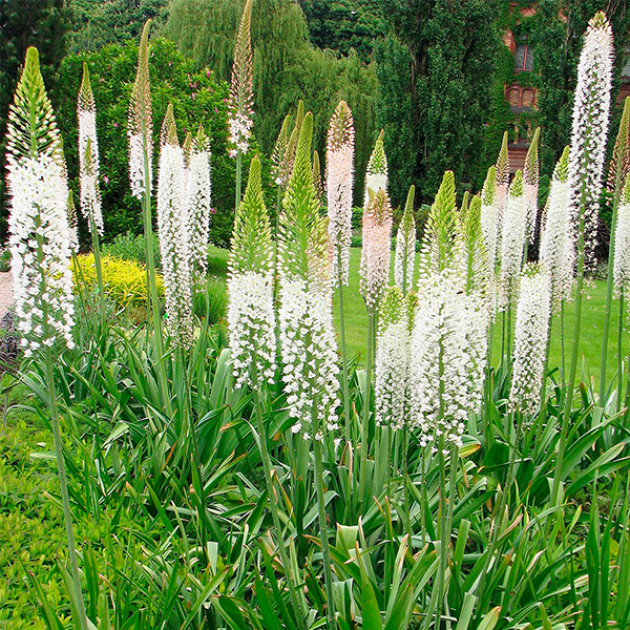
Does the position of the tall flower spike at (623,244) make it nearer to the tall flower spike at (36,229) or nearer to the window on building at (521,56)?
the tall flower spike at (36,229)

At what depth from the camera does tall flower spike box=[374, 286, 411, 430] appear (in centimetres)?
295

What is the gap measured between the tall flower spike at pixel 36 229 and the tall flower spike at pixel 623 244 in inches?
172

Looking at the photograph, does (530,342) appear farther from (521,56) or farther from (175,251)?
(521,56)

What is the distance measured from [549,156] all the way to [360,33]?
28876mm

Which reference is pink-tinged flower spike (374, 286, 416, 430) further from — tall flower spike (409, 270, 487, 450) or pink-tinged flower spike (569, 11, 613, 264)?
pink-tinged flower spike (569, 11, 613, 264)

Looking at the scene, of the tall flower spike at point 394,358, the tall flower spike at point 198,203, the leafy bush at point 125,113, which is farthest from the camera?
the leafy bush at point 125,113

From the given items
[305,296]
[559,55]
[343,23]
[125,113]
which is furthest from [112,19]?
[305,296]

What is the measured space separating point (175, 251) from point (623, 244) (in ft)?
12.4

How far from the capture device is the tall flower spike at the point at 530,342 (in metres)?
3.43

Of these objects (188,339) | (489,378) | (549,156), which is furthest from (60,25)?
(549,156)

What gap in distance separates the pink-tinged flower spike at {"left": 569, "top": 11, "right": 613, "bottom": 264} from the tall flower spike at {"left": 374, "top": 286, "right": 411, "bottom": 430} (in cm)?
161

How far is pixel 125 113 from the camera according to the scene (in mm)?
13883

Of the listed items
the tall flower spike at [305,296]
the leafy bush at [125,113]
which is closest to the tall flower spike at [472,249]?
the tall flower spike at [305,296]

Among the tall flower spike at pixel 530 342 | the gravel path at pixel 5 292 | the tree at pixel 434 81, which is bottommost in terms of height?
the gravel path at pixel 5 292
